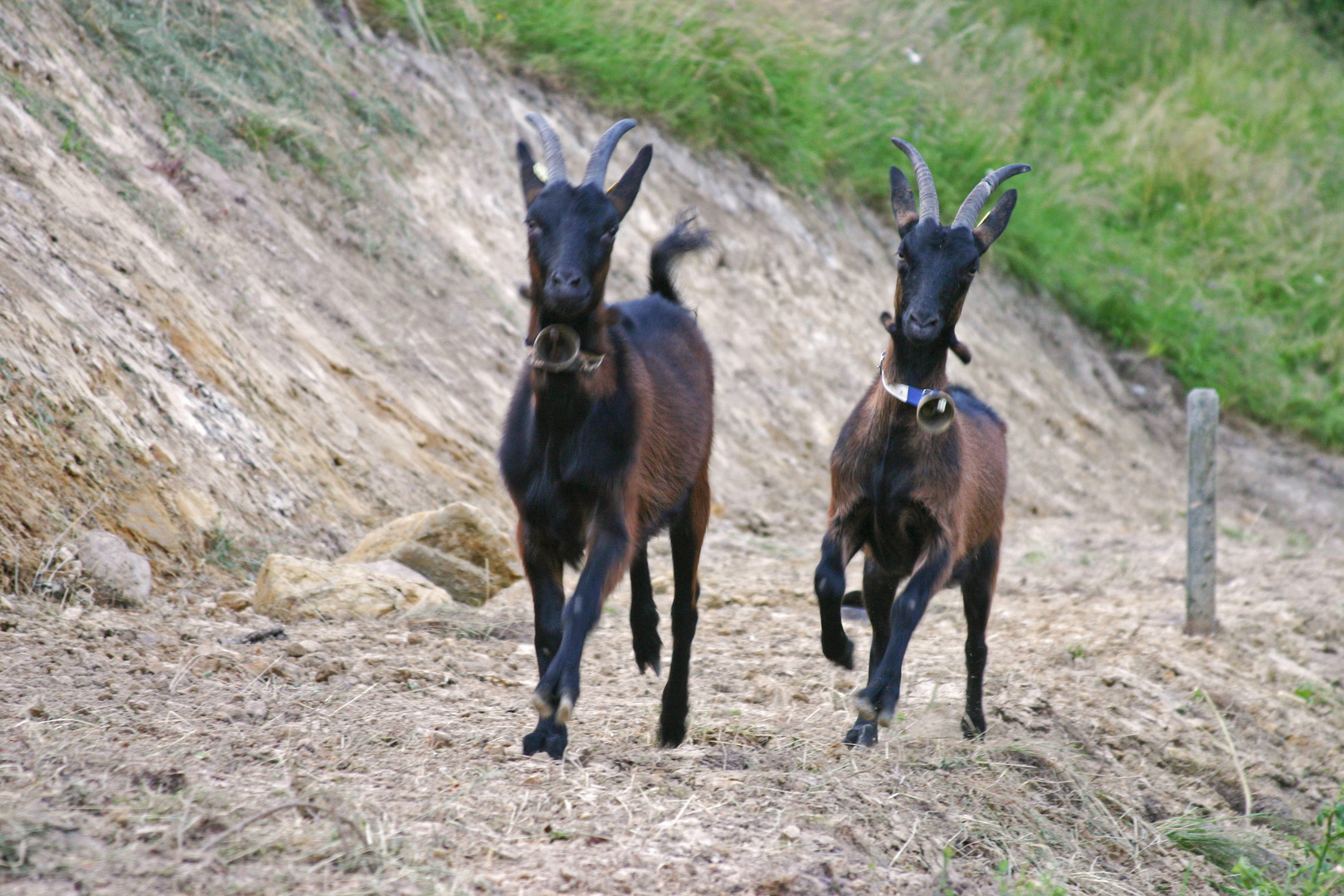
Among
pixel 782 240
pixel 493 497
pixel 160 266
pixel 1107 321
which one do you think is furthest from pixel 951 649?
pixel 1107 321

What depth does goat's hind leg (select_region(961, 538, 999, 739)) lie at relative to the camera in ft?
15.8

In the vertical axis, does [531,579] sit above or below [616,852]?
above

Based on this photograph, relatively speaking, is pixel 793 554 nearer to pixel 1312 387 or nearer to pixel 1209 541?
pixel 1209 541

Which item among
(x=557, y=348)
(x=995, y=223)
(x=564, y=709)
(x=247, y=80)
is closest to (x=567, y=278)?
(x=557, y=348)

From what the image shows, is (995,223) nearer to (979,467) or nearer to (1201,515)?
(979,467)

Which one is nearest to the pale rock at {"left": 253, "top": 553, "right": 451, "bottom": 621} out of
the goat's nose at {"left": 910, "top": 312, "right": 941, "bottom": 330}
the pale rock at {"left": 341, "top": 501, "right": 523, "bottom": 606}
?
the pale rock at {"left": 341, "top": 501, "right": 523, "bottom": 606}

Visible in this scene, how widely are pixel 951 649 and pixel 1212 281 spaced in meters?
10.3

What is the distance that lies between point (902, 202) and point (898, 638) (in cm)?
157

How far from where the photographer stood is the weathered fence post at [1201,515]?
6895 mm

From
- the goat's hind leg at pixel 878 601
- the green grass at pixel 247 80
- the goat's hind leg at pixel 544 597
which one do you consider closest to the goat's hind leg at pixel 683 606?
the goat's hind leg at pixel 544 597

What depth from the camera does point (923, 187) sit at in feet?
15.5

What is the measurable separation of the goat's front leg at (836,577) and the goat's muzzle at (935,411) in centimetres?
41

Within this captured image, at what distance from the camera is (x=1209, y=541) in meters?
6.96

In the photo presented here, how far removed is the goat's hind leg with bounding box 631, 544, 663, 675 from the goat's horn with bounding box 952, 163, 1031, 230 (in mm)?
1573
